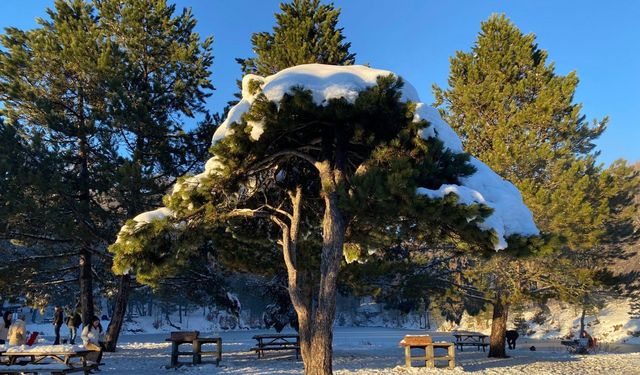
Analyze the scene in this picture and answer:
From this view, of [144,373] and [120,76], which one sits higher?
[120,76]

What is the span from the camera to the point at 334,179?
912 cm

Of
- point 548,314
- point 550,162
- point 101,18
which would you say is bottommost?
point 548,314

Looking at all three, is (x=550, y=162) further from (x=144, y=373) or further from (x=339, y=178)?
(x=144, y=373)

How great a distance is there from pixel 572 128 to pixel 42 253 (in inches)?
919

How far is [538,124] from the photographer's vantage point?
18688 mm

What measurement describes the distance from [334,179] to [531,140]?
40.2 ft

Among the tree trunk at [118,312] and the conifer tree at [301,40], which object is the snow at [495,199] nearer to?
the conifer tree at [301,40]

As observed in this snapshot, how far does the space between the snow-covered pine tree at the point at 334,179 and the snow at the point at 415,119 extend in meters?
0.02

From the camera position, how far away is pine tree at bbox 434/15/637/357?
1711 centimetres

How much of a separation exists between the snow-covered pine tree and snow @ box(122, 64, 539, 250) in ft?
0.07

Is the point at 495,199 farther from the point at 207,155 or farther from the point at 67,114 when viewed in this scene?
the point at 67,114

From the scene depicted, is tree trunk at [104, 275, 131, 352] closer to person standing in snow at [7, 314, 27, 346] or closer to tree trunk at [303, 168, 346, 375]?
person standing in snow at [7, 314, 27, 346]

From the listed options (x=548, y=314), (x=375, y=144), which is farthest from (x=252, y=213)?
(x=548, y=314)

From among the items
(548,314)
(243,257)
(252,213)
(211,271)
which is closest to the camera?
(252,213)
